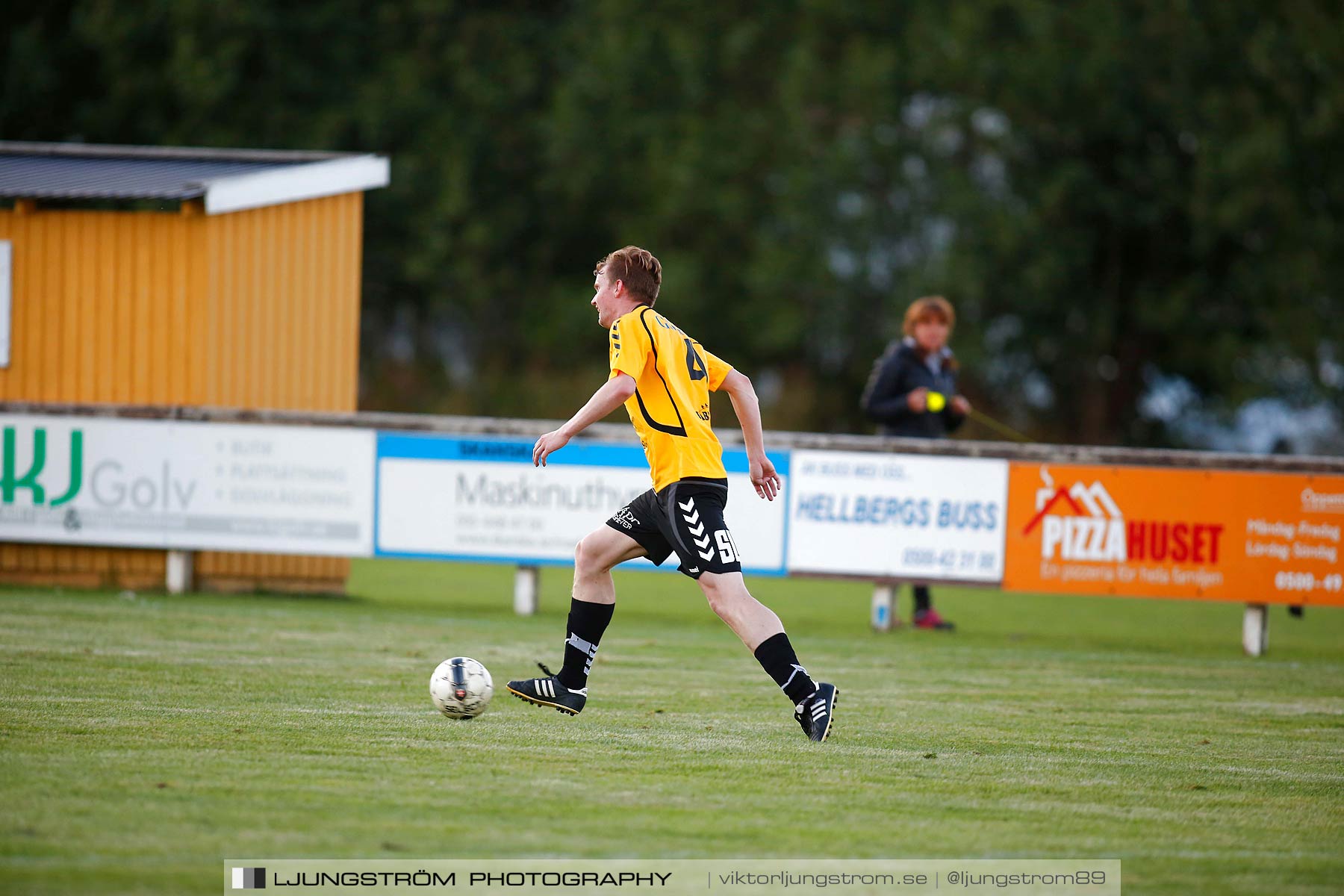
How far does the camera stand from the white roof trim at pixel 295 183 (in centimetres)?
1272

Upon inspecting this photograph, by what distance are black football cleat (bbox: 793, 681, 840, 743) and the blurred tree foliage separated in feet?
70.3

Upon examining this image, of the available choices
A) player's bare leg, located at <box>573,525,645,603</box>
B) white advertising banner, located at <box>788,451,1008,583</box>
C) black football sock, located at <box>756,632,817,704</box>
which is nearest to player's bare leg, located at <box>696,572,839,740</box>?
black football sock, located at <box>756,632,817,704</box>

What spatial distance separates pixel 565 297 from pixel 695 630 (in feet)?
75.4

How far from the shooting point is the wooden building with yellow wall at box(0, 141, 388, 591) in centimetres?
1287

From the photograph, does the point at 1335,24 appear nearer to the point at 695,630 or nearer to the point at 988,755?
the point at 695,630

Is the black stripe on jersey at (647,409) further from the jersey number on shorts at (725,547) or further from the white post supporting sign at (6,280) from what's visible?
the white post supporting sign at (6,280)

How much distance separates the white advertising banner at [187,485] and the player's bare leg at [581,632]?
217 inches

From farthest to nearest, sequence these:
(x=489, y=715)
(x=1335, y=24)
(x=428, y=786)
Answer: (x=1335, y=24)
(x=489, y=715)
(x=428, y=786)

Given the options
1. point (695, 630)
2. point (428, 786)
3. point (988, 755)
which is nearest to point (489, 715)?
point (428, 786)

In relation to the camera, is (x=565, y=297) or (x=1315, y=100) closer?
(x=1315, y=100)

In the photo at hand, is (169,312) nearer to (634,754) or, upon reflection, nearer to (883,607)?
(883,607)

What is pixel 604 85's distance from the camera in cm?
3284

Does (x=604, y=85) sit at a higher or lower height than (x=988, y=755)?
higher

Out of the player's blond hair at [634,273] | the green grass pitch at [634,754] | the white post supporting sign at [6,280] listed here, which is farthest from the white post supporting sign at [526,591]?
the player's blond hair at [634,273]
